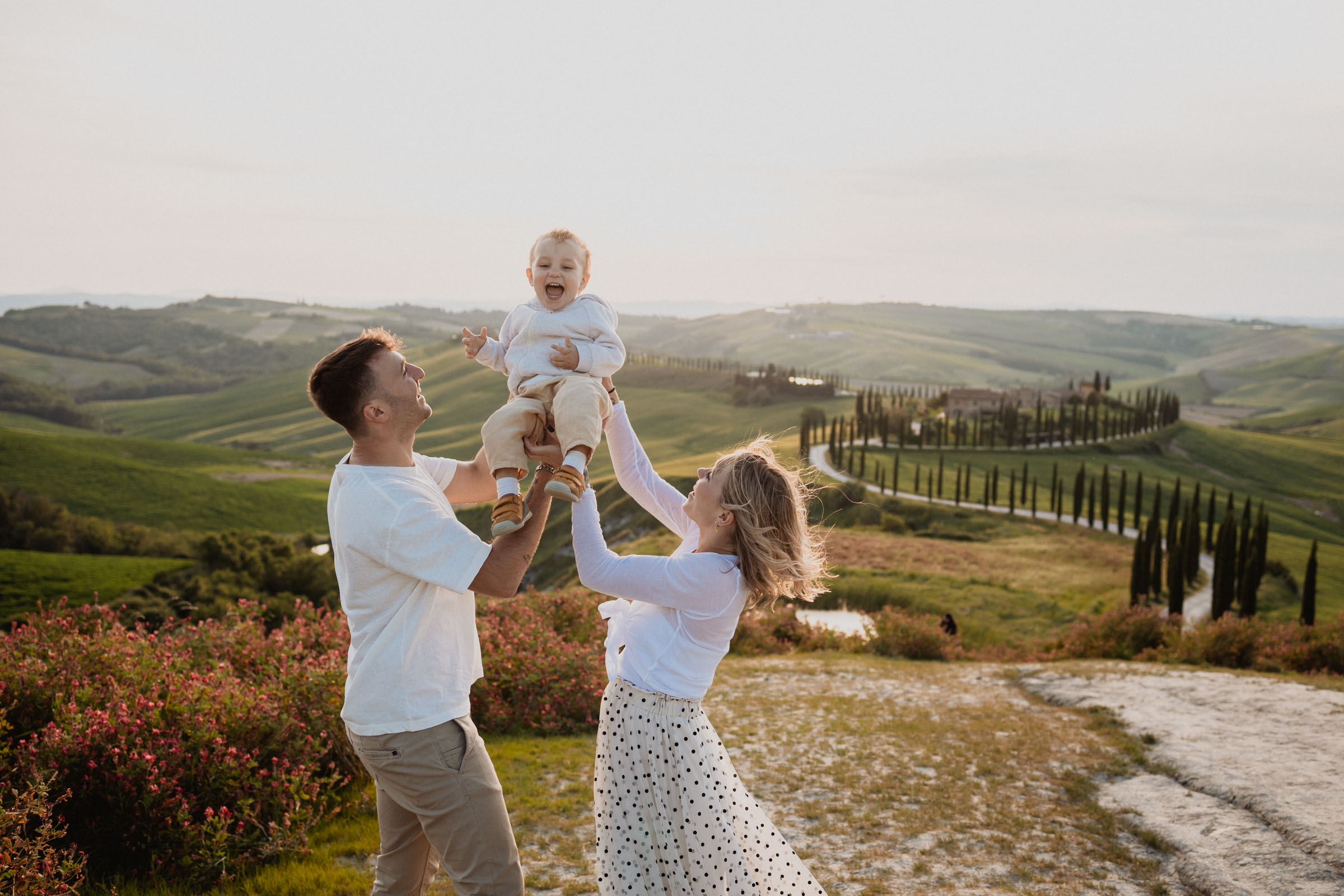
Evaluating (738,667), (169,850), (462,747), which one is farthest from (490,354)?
(738,667)

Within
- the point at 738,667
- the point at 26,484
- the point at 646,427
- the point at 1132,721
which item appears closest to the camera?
the point at 1132,721

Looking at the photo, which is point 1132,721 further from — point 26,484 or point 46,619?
point 26,484

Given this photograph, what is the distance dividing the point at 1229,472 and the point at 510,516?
335ft

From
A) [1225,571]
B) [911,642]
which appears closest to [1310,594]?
[1225,571]

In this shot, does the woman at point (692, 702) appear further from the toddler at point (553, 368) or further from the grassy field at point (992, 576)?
the grassy field at point (992, 576)

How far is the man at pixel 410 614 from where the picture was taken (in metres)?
3.10

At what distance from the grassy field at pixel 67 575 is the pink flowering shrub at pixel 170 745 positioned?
1274 inches

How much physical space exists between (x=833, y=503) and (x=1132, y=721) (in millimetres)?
46496

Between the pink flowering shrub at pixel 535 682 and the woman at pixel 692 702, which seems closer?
the woman at pixel 692 702

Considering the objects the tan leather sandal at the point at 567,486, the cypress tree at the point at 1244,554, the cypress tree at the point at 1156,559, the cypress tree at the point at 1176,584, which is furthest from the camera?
the cypress tree at the point at 1156,559

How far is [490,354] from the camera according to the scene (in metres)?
4.35

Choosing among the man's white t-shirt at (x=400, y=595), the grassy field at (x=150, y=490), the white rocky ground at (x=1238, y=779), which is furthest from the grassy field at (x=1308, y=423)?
the man's white t-shirt at (x=400, y=595)

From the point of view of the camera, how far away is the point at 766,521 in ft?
11.4

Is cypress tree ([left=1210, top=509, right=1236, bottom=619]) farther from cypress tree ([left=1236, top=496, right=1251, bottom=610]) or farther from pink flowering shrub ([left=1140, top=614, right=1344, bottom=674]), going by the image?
pink flowering shrub ([left=1140, top=614, right=1344, bottom=674])
